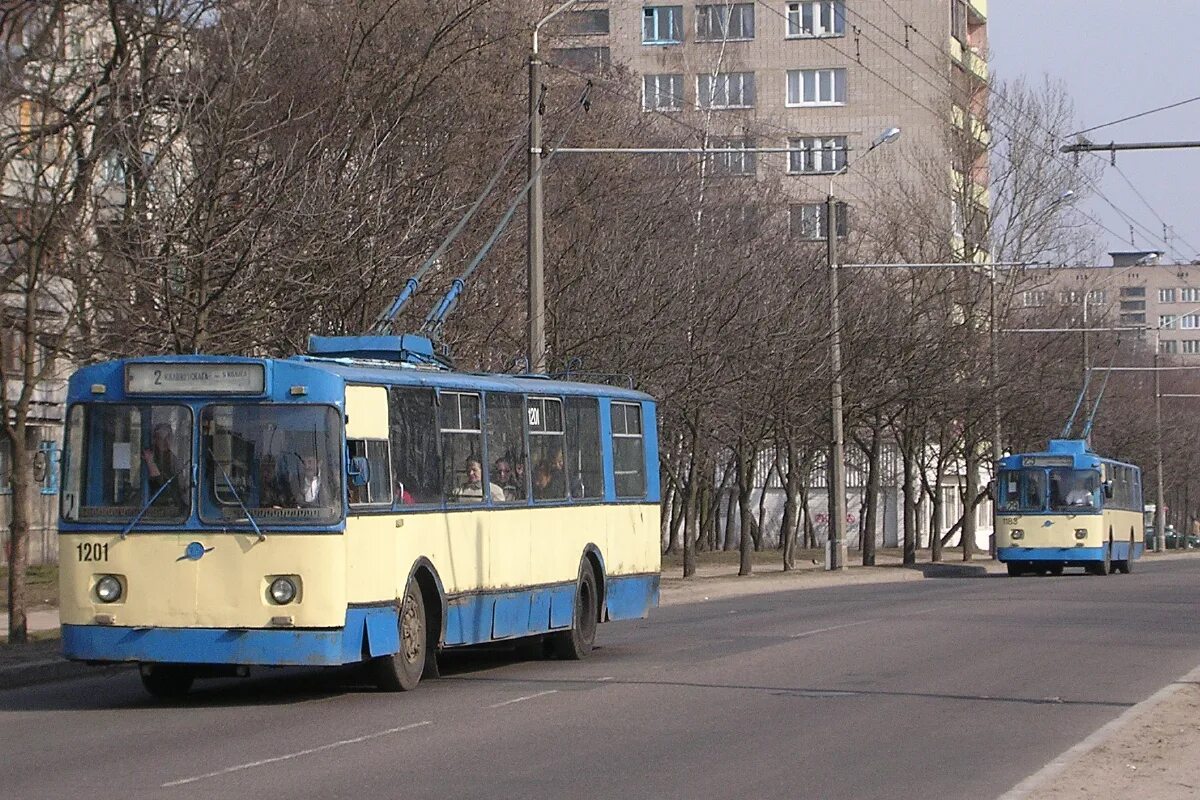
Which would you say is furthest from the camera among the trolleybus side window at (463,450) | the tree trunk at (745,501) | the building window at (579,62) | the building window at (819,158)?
the building window at (819,158)

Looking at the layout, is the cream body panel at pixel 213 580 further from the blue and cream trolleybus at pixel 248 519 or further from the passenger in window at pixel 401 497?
the passenger in window at pixel 401 497

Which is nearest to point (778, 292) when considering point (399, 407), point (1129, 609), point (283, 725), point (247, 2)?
point (1129, 609)

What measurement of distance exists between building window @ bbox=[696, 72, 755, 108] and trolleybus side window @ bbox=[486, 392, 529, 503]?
1456 inches

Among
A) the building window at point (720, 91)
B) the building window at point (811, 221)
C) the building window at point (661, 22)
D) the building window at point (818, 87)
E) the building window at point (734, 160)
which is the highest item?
the building window at point (661, 22)

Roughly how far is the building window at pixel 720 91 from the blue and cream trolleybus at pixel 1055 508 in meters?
14.4

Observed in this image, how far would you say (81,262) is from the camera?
2084 cm

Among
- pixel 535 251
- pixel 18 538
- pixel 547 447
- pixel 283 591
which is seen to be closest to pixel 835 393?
pixel 535 251

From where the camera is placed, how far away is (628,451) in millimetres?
21312

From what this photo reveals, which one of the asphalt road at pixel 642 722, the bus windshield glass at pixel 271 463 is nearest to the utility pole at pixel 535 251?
the asphalt road at pixel 642 722

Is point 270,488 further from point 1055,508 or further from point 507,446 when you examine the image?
point 1055,508

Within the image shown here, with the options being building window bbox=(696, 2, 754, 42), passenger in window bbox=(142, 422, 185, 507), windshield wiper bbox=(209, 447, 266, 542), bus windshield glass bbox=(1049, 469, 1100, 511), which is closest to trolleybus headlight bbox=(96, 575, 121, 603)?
passenger in window bbox=(142, 422, 185, 507)

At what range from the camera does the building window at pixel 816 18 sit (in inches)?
3127

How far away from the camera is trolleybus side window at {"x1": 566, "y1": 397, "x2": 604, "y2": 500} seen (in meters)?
19.7

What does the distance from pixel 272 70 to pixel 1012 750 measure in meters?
17.8
